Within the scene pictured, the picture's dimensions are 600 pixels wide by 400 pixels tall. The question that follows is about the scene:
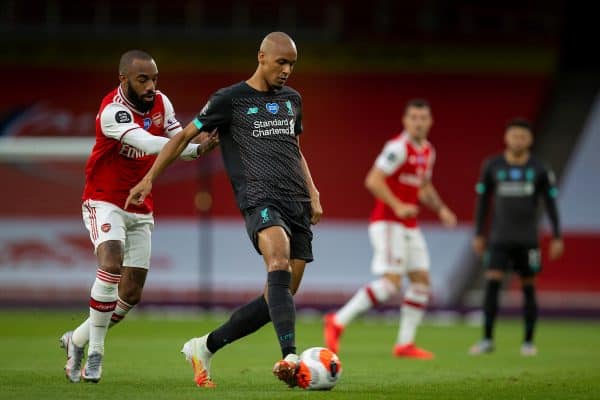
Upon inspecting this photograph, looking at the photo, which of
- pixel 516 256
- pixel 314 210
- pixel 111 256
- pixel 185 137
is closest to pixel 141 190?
pixel 185 137

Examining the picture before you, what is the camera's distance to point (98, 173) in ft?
27.1

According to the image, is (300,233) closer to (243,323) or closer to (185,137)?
(243,323)

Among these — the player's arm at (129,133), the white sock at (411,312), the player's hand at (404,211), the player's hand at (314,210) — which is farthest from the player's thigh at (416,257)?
the player's arm at (129,133)

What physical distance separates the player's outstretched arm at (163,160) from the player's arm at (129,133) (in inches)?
12.6

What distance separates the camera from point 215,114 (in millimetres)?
7531

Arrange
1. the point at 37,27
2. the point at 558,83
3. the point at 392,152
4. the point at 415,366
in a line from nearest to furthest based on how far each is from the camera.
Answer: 1. the point at 415,366
2. the point at 392,152
3. the point at 37,27
4. the point at 558,83

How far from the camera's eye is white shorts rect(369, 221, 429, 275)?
1191 cm

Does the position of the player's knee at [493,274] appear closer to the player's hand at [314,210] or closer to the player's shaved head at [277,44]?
the player's hand at [314,210]

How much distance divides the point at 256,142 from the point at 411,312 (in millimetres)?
4765

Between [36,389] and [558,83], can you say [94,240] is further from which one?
[558,83]

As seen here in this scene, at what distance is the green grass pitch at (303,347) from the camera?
7.50 meters

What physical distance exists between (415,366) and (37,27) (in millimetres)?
15658

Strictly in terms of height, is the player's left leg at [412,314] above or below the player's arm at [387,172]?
below

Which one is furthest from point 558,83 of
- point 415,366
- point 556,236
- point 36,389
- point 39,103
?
point 36,389
